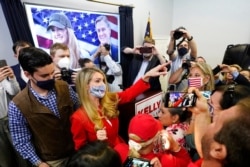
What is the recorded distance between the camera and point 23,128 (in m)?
1.12

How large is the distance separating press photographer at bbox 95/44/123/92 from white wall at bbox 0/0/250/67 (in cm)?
86

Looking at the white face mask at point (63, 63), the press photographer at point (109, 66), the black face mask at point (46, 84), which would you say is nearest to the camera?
the black face mask at point (46, 84)

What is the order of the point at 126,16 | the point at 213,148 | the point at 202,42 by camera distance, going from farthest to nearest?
the point at 202,42 → the point at 126,16 → the point at 213,148

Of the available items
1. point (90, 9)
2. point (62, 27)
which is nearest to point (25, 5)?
point (62, 27)

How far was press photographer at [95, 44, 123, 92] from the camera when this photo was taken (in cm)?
254

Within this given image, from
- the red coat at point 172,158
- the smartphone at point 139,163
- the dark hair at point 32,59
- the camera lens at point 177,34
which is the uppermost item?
the camera lens at point 177,34

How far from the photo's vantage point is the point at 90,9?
2723mm

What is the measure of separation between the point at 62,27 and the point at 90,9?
614 millimetres

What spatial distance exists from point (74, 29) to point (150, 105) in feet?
5.00

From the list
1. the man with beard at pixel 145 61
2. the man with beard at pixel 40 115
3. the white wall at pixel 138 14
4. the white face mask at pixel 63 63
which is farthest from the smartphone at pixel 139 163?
the white wall at pixel 138 14

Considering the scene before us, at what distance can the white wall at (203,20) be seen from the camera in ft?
11.7

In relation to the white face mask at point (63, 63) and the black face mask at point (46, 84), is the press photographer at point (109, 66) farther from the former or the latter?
the black face mask at point (46, 84)

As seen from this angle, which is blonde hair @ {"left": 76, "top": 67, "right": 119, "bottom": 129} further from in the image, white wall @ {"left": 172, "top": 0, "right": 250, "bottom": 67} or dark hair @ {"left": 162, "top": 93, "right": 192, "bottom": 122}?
white wall @ {"left": 172, "top": 0, "right": 250, "bottom": 67}

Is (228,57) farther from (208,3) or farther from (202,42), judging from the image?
(208,3)
